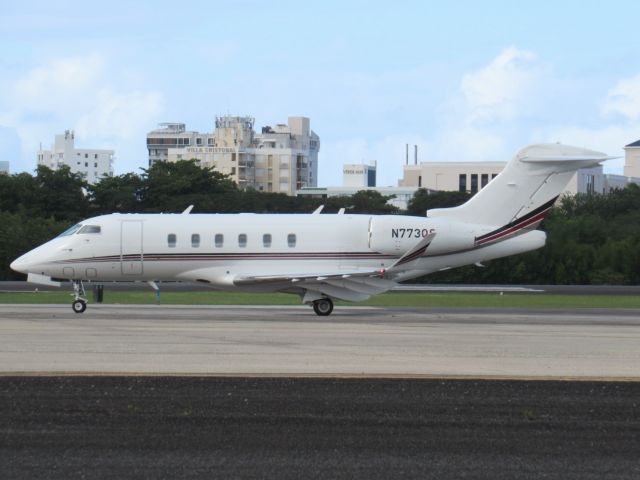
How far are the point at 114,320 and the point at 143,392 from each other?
14.8m

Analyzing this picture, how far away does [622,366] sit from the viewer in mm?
20906

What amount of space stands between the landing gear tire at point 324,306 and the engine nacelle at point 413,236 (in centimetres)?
206

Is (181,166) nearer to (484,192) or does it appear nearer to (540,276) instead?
(540,276)

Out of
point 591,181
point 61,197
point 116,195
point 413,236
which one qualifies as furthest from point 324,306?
point 591,181


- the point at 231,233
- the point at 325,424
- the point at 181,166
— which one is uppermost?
the point at 181,166

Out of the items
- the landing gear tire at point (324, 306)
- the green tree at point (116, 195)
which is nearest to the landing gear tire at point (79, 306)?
the landing gear tire at point (324, 306)

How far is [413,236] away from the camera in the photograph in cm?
3497

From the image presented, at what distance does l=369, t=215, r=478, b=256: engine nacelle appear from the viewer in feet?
115

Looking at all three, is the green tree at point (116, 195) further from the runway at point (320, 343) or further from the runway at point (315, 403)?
the runway at point (315, 403)

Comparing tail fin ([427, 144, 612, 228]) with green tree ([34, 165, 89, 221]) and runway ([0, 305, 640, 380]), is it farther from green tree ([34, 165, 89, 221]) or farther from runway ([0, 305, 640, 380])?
green tree ([34, 165, 89, 221])

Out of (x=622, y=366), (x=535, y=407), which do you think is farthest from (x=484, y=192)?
(x=535, y=407)

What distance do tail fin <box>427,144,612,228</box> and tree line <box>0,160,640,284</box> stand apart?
26267 mm

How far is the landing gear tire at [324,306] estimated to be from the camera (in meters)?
34.7

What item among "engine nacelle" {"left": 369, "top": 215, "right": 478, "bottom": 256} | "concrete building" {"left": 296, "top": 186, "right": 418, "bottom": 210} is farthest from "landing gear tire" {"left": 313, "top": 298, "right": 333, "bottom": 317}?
"concrete building" {"left": 296, "top": 186, "right": 418, "bottom": 210}
